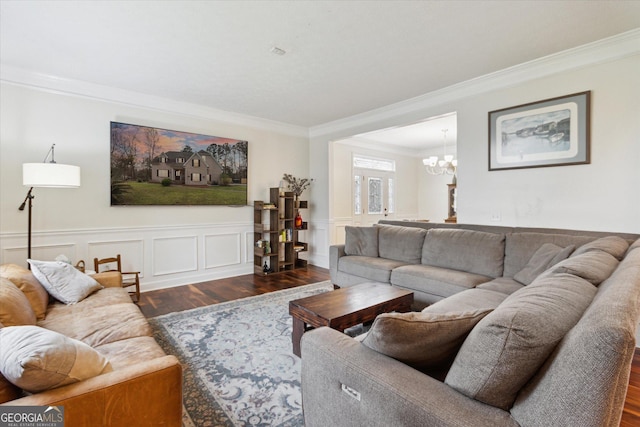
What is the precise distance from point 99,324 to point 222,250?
9.40 feet

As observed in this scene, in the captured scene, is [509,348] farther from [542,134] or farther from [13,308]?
[542,134]

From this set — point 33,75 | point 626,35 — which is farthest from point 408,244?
point 33,75

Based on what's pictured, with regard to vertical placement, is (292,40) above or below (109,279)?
above

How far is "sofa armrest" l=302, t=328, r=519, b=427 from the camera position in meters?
0.87

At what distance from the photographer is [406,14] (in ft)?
7.62

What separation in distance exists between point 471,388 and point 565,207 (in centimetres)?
301

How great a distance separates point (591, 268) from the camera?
1411 mm

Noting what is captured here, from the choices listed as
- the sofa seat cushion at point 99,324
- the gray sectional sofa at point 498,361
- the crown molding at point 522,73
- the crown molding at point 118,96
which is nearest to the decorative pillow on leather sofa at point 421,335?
the gray sectional sofa at point 498,361

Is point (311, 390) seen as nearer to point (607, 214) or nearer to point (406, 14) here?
point (406, 14)

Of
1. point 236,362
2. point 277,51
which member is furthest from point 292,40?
point 236,362

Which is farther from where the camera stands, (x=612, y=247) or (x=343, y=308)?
(x=343, y=308)

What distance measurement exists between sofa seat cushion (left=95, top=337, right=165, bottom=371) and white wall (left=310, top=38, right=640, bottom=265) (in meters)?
3.50

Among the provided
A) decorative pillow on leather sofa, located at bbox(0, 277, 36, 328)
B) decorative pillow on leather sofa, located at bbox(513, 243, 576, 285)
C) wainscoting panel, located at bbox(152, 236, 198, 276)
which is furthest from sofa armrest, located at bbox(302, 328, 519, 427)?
wainscoting panel, located at bbox(152, 236, 198, 276)

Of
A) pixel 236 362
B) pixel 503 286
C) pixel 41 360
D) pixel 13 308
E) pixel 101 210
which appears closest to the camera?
pixel 41 360
